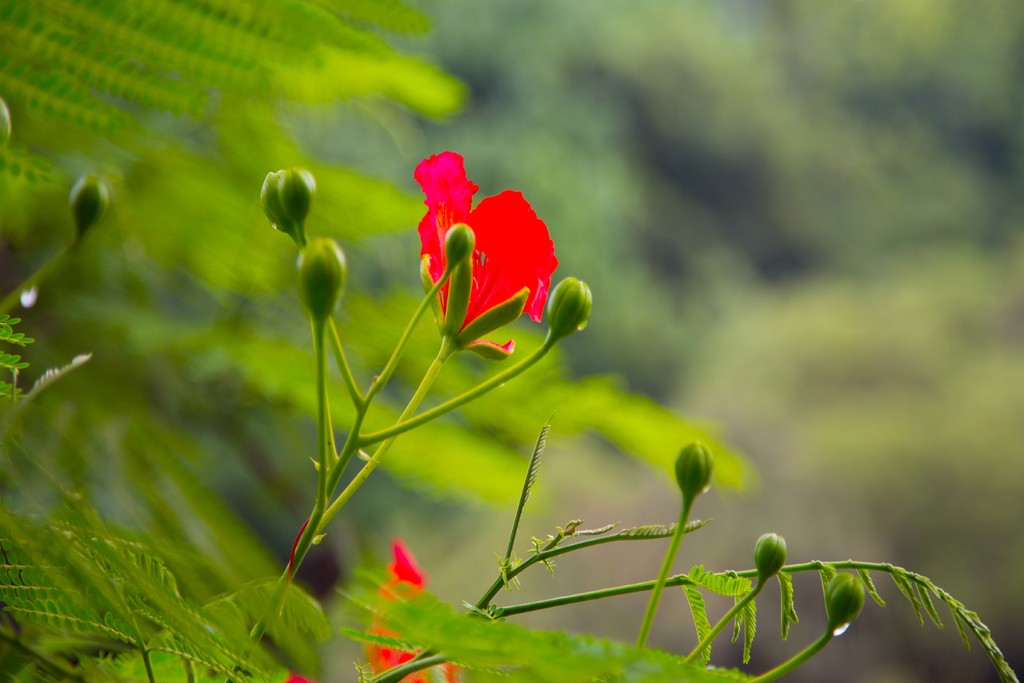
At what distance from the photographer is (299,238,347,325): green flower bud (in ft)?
0.46

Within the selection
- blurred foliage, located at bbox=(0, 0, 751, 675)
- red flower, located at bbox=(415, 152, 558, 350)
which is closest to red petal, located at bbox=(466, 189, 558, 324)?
red flower, located at bbox=(415, 152, 558, 350)

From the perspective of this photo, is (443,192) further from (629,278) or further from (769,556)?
(629,278)

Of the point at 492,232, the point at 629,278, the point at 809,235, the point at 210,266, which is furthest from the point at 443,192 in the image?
the point at 809,235

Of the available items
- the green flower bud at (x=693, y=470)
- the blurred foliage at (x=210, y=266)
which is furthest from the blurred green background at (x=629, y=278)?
the green flower bud at (x=693, y=470)

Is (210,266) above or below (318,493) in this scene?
below

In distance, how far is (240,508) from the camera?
3.29m

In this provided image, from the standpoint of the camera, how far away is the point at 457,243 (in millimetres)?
161

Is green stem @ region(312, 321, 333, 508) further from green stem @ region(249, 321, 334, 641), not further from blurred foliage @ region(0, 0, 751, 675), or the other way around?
blurred foliage @ region(0, 0, 751, 675)

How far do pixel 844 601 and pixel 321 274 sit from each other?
0.31 feet

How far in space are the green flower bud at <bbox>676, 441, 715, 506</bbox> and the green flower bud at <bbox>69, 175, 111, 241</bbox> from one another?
124mm

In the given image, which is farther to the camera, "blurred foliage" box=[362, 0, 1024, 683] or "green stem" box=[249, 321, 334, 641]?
"blurred foliage" box=[362, 0, 1024, 683]

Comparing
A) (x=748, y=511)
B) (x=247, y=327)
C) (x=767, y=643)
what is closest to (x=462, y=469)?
(x=247, y=327)

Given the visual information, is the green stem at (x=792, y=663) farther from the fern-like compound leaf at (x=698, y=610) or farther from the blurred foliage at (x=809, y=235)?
the blurred foliage at (x=809, y=235)

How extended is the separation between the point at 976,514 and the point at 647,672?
2.60 metres
